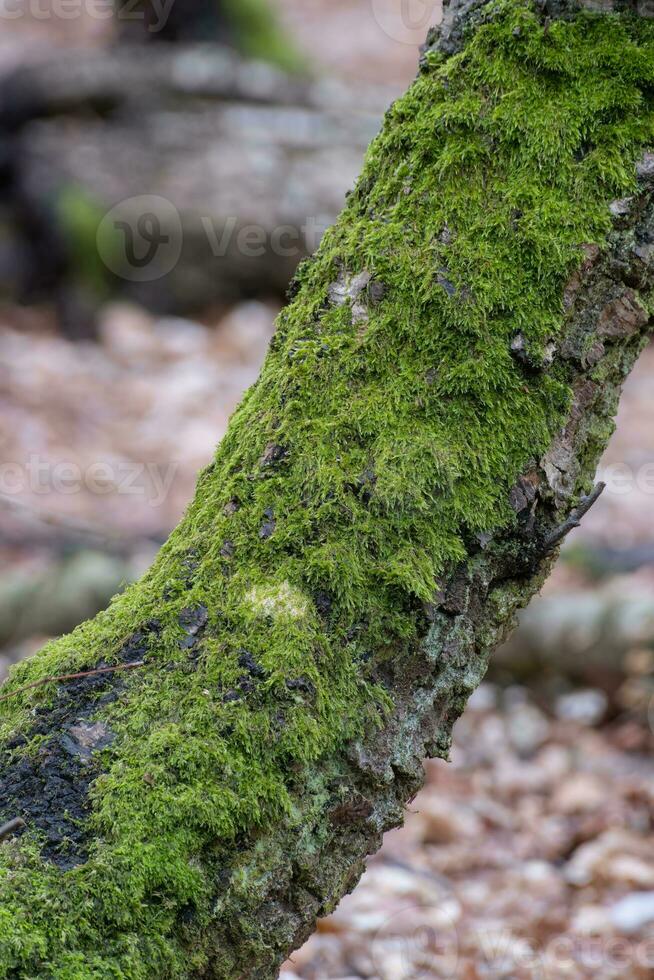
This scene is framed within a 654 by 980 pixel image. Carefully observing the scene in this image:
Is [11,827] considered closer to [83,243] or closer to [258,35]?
[83,243]

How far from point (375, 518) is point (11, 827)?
0.69 m

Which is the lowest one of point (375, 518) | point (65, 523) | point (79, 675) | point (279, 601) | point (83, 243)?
point (79, 675)

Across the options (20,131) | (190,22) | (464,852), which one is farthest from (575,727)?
(190,22)

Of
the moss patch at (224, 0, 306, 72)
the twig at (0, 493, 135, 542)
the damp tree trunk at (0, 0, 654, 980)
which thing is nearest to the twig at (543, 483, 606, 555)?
the damp tree trunk at (0, 0, 654, 980)

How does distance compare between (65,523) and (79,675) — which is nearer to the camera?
(79,675)

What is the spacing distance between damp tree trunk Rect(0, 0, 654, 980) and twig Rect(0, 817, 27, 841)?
2 cm

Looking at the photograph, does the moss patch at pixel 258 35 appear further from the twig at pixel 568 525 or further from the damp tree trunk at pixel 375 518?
the twig at pixel 568 525

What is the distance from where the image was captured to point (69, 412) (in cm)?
563

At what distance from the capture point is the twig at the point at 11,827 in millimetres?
1170

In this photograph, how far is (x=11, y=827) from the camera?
1178mm

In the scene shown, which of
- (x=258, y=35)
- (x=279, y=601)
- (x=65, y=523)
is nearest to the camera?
(x=279, y=601)

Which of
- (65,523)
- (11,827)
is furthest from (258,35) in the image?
(11,827)

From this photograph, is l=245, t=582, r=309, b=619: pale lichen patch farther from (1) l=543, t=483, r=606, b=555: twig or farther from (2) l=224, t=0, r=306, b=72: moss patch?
(2) l=224, t=0, r=306, b=72: moss patch

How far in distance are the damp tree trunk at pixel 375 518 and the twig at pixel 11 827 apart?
2 centimetres
